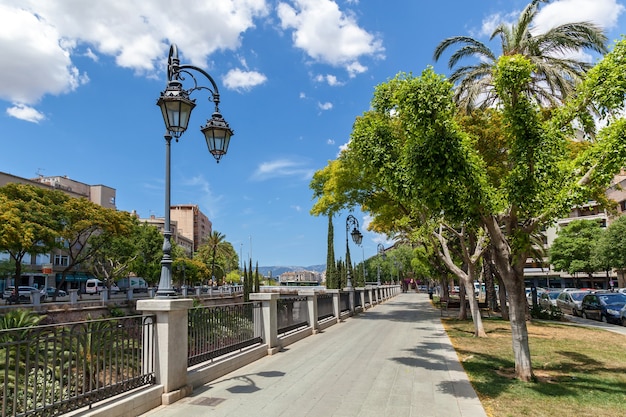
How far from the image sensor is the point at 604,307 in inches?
818

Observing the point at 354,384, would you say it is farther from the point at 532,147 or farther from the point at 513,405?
the point at 532,147

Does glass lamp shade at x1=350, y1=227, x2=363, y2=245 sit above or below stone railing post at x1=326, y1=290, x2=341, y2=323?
above

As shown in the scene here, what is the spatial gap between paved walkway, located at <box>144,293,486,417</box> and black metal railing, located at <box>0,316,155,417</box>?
742 mm

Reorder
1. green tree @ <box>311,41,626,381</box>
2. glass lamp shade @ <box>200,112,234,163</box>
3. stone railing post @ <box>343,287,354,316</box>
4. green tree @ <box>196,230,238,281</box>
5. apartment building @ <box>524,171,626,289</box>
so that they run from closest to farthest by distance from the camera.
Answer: green tree @ <box>311,41,626,381</box>, glass lamp shade @ <box>200,112,234,163</box>, stone railing post @ <box>343,287,354,316</box>, apartment building @ <box>524,171,626,289</box>, green tree @ <box>196,230,238,281</box>

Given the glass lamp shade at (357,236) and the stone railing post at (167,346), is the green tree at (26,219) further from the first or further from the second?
the stone railing post at (167,346)

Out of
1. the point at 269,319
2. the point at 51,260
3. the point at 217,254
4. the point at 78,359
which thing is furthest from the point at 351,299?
the point at 217,254

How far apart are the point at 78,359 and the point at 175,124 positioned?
12.5ft

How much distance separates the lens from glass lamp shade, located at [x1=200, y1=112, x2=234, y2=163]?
24.6 ft

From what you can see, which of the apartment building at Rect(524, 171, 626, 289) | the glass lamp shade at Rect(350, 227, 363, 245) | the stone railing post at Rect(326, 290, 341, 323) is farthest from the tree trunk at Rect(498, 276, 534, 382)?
the apartment building at Rect(524, 171, 626, 289)

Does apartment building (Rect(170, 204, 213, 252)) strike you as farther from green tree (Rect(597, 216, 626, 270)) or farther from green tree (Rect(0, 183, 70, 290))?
green tree (Rect(597, 216, 626, 270))

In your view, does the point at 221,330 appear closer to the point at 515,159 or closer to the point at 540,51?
the point at 515,159

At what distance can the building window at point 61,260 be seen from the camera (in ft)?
202

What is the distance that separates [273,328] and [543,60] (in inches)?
569

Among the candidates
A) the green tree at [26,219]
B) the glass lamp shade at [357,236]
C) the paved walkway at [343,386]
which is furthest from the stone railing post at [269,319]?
the green tree at [26,219]
